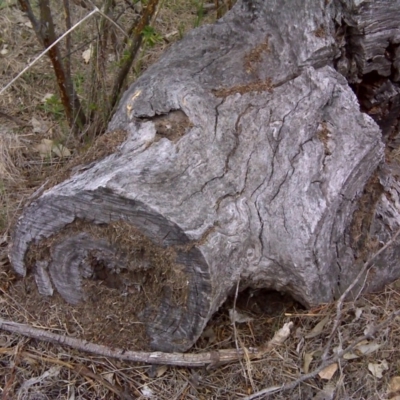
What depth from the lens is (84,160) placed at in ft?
7.76

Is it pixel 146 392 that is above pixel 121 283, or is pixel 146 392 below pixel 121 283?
below

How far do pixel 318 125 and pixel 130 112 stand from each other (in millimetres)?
783

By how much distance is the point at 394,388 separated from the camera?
220 centimetres

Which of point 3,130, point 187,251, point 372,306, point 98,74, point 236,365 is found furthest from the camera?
point 3,130


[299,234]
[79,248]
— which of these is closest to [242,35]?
[299,234]

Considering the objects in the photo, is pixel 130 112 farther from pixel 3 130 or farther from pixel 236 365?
pixel 3 130

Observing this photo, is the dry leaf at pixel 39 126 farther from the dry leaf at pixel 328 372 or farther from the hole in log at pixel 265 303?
the dry leaf at pixel 328 372

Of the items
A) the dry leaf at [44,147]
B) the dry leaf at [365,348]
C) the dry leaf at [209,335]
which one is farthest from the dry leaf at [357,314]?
the dry leaf at [44,147]

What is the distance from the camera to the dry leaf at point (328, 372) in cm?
218

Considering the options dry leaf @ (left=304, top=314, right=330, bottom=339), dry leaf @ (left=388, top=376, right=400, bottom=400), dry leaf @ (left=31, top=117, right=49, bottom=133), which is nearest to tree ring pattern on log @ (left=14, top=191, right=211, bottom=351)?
dry leaf @ (left=304, top=314, right=330, bottom=339)

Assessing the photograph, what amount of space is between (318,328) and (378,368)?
10.8 inches

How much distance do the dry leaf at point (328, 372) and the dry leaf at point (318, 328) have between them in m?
0.15

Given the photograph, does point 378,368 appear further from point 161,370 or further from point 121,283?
point 121,283

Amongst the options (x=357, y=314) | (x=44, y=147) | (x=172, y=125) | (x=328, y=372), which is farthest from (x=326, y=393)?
(x=44, y=147)
